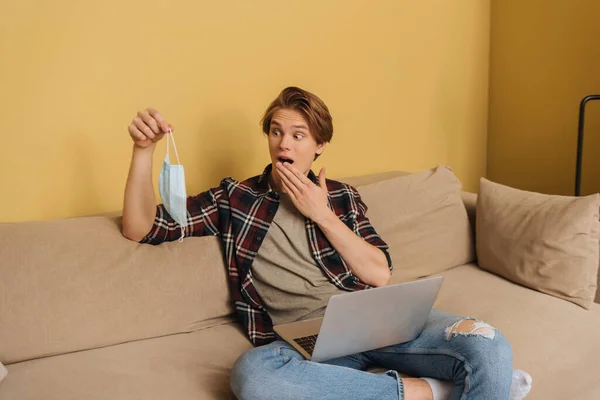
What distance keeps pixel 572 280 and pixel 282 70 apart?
1.17m

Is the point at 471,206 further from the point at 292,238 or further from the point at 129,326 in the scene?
the point at 129,326

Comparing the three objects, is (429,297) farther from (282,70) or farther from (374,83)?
(374,83)

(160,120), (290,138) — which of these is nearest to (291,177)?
(290,138)

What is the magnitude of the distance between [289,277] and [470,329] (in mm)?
473

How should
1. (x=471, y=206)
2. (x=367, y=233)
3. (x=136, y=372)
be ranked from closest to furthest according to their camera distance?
(x=136, y=372), (x=367, y=233), (x=471, y=206)

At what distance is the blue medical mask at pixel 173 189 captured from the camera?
1.51m

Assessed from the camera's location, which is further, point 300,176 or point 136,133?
point 300,176

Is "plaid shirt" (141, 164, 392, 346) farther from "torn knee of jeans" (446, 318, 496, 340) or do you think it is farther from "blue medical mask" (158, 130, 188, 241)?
"torn knee of jeans" (446, 318, 496, 340)

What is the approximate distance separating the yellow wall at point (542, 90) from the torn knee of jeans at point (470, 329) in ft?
5.01

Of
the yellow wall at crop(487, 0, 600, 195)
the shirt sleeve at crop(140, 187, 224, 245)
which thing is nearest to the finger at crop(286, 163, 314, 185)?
the shirt sleeve at crop(140, 187, 224, 245)

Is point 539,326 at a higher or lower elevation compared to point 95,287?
lower

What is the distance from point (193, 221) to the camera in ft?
5.53

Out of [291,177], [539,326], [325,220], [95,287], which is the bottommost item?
[539,326]

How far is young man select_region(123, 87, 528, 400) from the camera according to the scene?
149cm
